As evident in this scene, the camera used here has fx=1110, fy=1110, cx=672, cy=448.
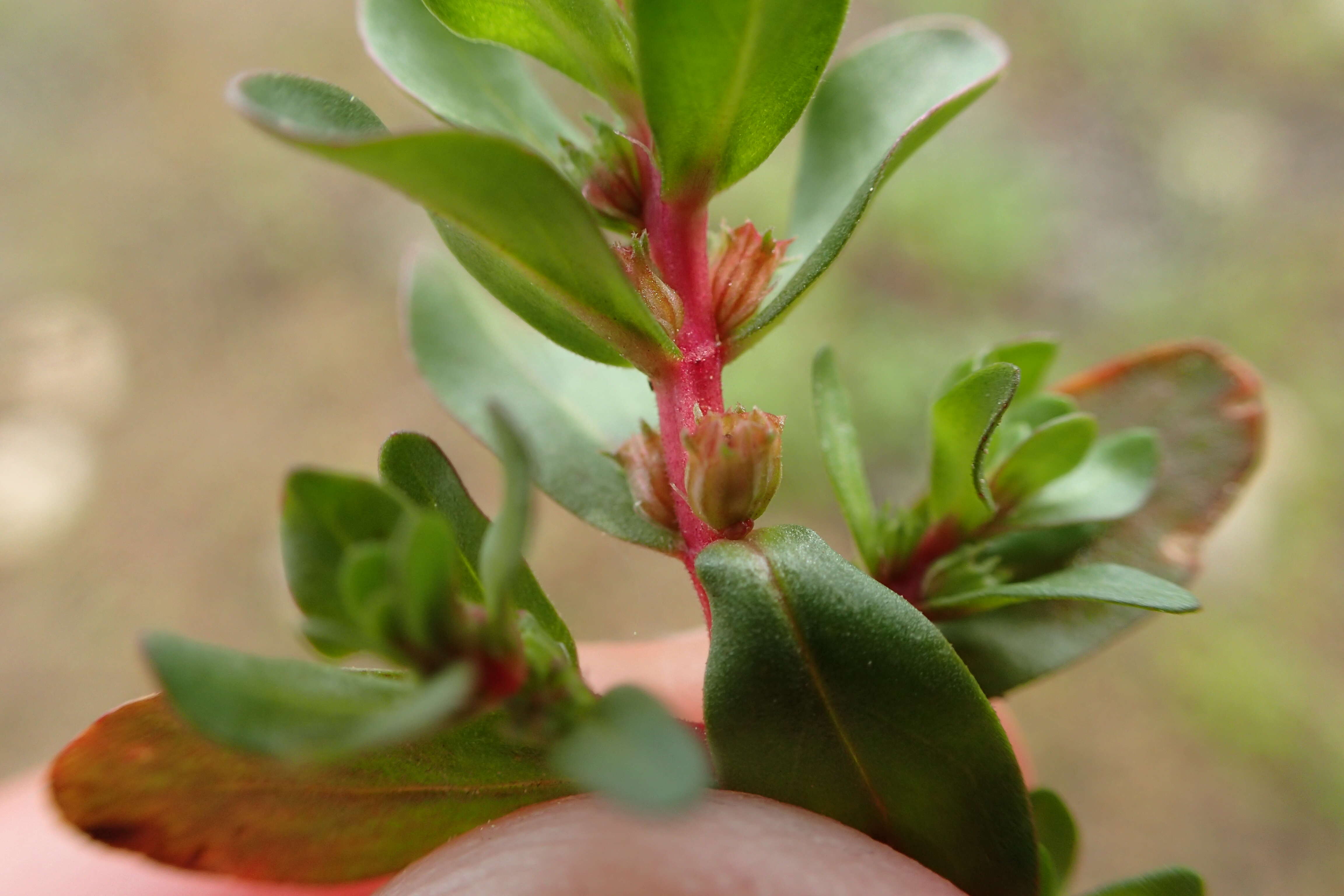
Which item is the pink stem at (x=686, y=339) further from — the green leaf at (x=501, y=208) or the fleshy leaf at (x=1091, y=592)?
the fleshy leaf at (x=1091, y=592)

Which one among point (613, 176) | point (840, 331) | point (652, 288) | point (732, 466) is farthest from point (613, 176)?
point (840, 331)

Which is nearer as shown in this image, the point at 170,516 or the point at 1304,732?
the point at 1304,732

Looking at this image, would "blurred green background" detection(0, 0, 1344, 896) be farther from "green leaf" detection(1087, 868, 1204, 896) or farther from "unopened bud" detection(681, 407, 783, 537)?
"unopened bud" detection(681, 407, 783, 537)

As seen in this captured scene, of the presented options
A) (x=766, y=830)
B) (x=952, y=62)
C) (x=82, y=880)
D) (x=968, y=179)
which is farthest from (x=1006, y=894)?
(x=968, y=179)

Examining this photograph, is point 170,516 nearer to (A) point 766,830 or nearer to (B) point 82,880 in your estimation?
(B) point 82,880

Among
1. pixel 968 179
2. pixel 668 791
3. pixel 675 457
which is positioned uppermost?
pixel 968 179

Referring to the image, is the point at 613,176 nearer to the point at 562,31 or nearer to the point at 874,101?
the point at 562,31

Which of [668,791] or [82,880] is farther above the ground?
[668,791]
